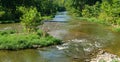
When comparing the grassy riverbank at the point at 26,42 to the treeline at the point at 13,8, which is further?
the treeline at the point at 13,8

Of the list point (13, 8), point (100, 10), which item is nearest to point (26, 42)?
point (13, 8)

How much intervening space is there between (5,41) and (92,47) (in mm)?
12288

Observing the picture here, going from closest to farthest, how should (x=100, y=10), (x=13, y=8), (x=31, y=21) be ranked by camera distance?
(x=31, y=21), (x=13, y=8), (x=100, y=10)

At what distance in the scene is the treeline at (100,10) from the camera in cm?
5962

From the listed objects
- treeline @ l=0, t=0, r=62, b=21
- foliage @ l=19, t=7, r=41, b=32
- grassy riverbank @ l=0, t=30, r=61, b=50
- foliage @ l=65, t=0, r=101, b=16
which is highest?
foliage @ l=19, t=7, r=41, b=32

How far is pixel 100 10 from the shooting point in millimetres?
82250

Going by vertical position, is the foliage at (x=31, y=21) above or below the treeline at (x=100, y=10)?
above

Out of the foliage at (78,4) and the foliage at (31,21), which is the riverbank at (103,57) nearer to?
the foliage at (31,21)

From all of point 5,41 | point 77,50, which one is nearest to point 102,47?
point 77,50

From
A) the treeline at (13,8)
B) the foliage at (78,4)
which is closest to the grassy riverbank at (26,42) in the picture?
the treeline at (13,8)

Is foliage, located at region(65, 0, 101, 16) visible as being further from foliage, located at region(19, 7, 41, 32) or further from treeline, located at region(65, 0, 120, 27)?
foliage, located at region(19, 7, 41, 32)

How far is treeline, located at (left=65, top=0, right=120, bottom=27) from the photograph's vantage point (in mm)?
59622

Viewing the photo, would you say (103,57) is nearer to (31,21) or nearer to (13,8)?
(31,21)

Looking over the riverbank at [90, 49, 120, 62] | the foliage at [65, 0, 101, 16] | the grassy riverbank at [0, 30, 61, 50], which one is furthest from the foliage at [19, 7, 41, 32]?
the foliage at [65, 0, 101, 16]
